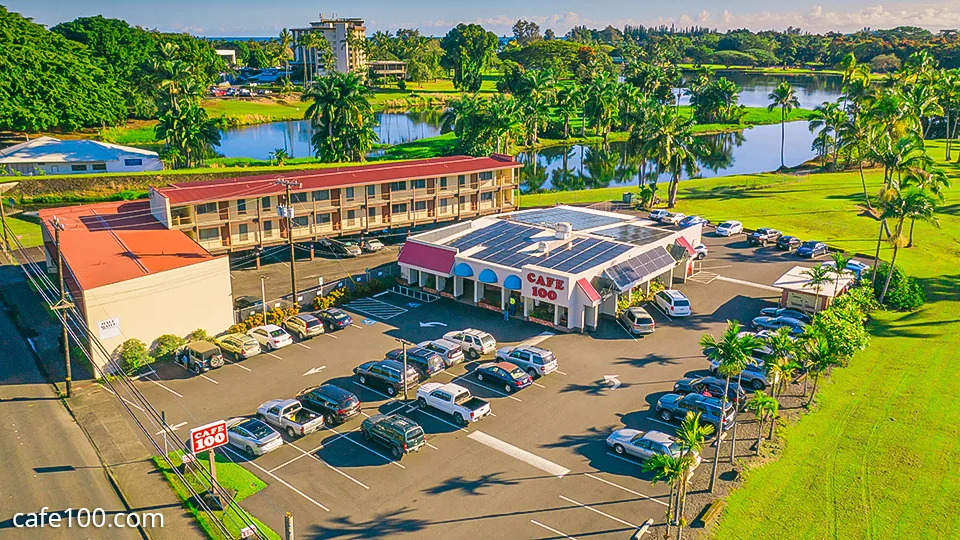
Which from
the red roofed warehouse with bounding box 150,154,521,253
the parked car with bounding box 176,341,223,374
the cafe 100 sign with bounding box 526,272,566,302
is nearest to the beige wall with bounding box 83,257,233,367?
the parked car with bounding box 176,341,223,374

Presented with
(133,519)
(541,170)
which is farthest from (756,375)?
(541,170)

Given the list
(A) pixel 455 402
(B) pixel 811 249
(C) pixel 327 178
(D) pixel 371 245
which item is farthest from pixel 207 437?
(B) pixel 811 249

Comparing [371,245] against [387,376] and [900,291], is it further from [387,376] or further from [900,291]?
[900,291]

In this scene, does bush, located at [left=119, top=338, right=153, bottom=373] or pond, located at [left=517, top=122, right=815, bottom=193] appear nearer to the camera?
bush, located at [left=119, top=338, right=153, bottom=373]

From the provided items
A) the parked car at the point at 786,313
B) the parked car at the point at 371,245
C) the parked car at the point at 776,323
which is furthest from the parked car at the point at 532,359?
the parked car at the point at 371,245

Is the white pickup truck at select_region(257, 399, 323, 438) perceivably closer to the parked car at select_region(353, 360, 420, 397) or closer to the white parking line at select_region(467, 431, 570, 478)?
the parked car at select_region(353, 360, 420, 397)

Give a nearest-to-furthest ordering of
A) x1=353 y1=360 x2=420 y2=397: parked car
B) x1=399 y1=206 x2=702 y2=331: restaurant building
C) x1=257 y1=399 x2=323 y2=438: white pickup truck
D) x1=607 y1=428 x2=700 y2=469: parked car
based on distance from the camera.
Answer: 1. x1=607 y1=428 x2=700 y2=469: parked car
2. x1=257 y1=399 x2=323 y2=438: white pickup truck
3. x1=353 y1=360 x2=420 y2=397: parked car
4. x1=399 y1=206 x2=702 y2=331: restaurant building
